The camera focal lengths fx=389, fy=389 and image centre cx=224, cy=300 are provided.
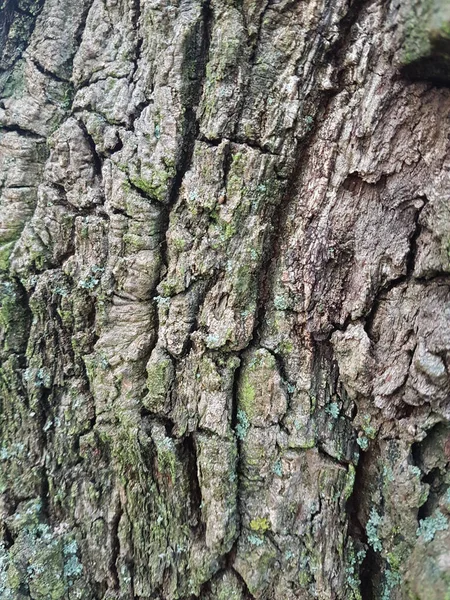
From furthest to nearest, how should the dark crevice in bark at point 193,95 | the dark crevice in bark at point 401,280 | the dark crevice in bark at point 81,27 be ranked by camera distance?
the dark crevice in bark at point 81,27, the dark crevice in bark at point 193,95, the dark crevice in bark at point 401,280

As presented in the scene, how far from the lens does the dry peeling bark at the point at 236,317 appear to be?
3.30 m

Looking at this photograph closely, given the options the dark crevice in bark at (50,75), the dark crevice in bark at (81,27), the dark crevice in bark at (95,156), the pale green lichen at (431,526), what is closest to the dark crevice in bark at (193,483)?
the pale green lichen at (431,526)

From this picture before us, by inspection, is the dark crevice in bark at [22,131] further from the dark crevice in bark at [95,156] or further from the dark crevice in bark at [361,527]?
the dark crevice in bark at [361,527]

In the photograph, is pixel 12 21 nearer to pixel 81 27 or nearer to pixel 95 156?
pixel 81 27

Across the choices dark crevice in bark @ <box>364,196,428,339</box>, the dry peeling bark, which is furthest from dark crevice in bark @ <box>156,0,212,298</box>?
dark crevice in bark @ <box>364,196,428,339</box>

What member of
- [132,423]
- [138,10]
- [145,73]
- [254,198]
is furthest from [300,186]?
[132,423]

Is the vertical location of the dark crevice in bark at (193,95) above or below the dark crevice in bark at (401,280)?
above

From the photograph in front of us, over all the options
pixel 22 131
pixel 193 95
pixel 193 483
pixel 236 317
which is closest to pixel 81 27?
pixel 22 131

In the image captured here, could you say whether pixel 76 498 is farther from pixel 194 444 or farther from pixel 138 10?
pixel 138 10

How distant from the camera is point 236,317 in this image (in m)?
3.53

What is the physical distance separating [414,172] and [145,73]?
8.76ft

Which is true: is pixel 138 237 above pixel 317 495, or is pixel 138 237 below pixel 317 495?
above

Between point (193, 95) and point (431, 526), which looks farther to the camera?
point (193, 95)

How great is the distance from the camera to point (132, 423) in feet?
12.4
